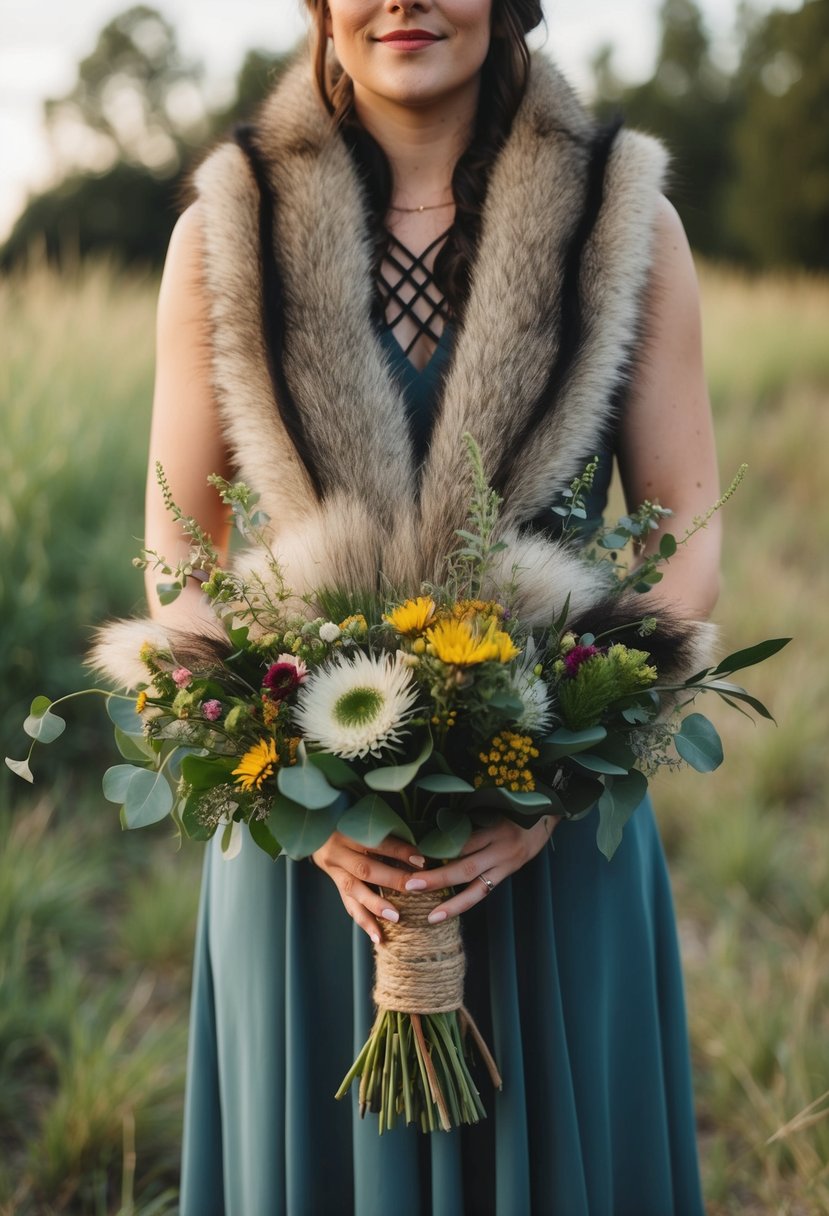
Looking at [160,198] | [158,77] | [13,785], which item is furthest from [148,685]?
[158,77]

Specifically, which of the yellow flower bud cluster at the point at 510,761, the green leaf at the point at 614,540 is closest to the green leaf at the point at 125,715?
the yellow flower bud cluster at the point at 510,761

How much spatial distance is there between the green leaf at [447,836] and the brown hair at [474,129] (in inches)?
37.6

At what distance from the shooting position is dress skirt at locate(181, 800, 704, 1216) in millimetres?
1693

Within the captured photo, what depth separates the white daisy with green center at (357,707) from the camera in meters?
1.28

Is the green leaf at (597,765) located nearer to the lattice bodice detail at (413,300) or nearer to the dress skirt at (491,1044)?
the dress skirt at (491,1044)

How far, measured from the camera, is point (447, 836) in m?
1.38

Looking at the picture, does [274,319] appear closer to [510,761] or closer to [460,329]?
[460,329]

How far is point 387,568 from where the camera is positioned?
148 cm

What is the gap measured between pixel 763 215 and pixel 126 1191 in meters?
20.6

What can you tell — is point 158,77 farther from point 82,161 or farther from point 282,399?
point 282,399

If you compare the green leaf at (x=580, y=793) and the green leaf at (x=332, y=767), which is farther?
the green leaf at (x=580, y=793)

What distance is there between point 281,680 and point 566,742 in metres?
0.36

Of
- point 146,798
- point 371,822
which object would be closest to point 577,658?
point 371,822

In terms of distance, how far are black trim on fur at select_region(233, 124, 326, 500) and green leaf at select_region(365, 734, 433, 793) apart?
63 centimetres
